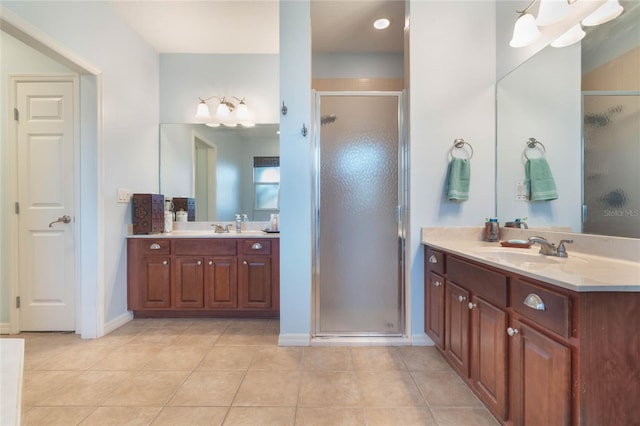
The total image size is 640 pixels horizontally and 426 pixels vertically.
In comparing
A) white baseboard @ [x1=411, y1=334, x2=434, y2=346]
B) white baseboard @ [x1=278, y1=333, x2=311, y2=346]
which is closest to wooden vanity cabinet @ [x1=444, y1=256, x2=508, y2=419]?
white baseboard @ [x1=411, y1=334, x2=434, y2=346]

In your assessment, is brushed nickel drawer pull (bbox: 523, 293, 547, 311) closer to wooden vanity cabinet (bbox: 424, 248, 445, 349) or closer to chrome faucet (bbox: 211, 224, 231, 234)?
wooden vanity cabinet (bbox: 424, 248, 445, 349)

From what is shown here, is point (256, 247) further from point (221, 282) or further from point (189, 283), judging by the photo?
point (189, 283)

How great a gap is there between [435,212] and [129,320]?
299 cm

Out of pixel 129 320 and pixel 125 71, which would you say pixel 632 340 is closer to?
pixel 129 320

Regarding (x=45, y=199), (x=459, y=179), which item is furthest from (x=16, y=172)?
(x=459, y=179)

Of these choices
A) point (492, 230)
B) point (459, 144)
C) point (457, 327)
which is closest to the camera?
point (457, 327)

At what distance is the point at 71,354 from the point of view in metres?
2.13

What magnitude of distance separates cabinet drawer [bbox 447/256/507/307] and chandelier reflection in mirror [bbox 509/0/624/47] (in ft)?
4.52

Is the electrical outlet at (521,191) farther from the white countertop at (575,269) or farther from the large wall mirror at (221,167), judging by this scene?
the large wall mirror at (221,167)

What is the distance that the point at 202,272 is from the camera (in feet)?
9.17

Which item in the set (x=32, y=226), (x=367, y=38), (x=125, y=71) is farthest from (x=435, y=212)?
(x=32, y=226)

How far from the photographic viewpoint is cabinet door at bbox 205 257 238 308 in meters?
2.79

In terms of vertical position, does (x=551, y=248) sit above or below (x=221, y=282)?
above

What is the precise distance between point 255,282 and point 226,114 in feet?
6.15
